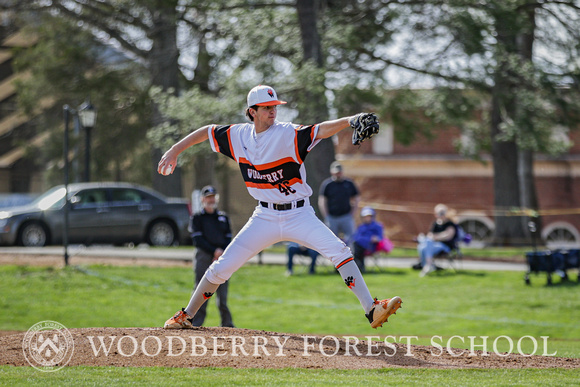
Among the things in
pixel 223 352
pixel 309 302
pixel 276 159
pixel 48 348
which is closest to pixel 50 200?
pixel 309 302

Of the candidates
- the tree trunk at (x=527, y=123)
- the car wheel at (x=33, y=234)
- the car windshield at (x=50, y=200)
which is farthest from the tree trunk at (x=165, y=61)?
the tree trunk at (x=527, y=123)

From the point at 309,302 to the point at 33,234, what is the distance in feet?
29.7

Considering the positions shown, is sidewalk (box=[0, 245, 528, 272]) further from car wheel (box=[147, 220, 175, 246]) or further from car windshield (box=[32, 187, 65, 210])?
car windshield (box=[32, 187, 65, 210])

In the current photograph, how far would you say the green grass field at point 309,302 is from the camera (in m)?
12.0

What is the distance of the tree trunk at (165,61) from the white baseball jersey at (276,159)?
1366 cm

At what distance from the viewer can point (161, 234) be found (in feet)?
67.7

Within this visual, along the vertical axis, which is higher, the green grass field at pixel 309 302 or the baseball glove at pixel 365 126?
the baseball glove at pixel 365 126

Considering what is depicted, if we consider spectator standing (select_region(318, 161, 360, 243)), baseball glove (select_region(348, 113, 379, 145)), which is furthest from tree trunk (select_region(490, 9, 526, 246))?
baseball glove (select_region(348, 113, 379, 145))

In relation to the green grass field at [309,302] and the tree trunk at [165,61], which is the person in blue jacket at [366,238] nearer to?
the green grass field at [309,302]

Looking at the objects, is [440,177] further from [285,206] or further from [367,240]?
[285,206]

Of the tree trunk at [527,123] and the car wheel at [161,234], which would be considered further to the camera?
the car wheel at [161,234]

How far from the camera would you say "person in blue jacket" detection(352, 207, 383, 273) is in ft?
51.3

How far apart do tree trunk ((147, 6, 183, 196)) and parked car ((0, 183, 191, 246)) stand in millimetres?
1552

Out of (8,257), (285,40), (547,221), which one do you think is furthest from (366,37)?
(547,221)
